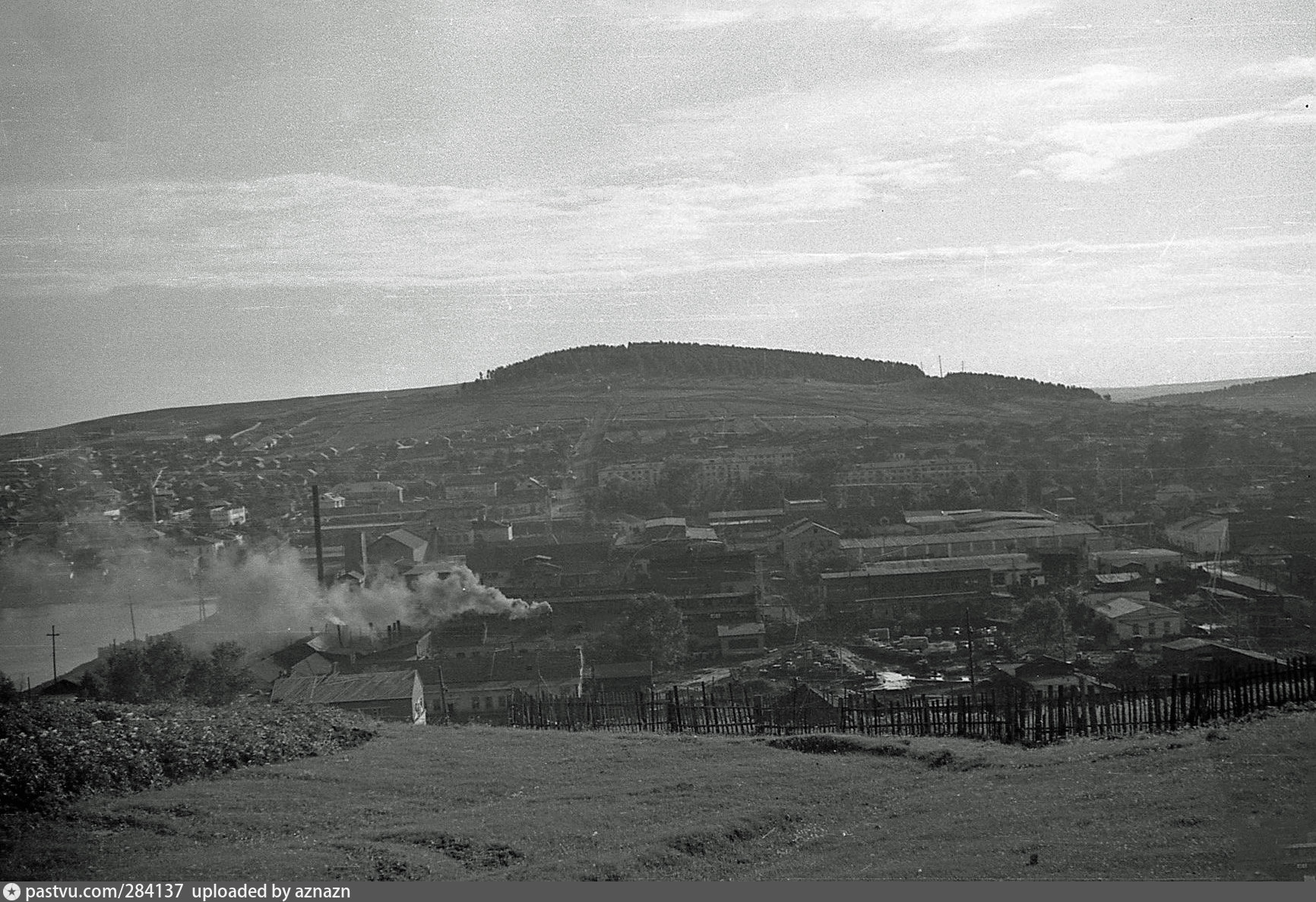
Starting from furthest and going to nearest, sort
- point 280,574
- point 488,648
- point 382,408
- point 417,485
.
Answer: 1. point 382,408
2. point 417,485
3. point 280,574
4. point 488,648

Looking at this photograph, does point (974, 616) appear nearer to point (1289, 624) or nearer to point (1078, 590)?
point (1078, 590)

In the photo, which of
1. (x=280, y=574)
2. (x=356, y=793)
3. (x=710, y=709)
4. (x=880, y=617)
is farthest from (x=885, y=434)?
(x=356, y=793)

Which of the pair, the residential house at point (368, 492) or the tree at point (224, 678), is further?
the residential house at point (368, 492)

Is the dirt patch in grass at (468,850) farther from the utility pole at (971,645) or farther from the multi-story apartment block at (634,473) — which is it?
the multi-story apartment block at (634,473)

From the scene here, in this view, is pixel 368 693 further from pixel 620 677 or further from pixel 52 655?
pixel 52 655

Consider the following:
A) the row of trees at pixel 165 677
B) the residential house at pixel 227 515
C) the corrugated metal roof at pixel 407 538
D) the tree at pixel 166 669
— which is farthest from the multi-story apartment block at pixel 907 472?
the tree at pixel 166 669

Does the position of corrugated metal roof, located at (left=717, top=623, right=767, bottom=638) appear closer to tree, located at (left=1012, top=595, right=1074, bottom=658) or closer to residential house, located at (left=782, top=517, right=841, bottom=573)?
residential house, located at (left=782, top=517, right=841, bottom=573)
